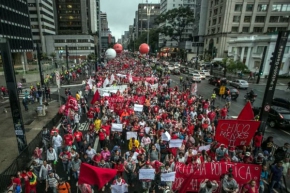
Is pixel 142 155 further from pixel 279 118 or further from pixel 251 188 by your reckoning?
pixel 279 118

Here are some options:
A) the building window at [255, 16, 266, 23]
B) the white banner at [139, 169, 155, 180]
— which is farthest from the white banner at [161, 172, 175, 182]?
the building window at [255, 16, 266, 23]

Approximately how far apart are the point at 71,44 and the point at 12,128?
86.4m

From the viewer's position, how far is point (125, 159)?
881cm

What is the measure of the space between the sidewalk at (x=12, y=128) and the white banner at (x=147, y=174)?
6.77 metres

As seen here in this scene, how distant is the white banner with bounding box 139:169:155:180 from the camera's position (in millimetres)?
7781

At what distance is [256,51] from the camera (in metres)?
48.0

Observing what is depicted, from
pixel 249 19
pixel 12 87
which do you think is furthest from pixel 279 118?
pixel 249 19

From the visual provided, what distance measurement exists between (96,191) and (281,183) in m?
7.62

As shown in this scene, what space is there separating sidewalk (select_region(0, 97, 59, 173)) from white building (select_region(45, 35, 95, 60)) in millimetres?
77706

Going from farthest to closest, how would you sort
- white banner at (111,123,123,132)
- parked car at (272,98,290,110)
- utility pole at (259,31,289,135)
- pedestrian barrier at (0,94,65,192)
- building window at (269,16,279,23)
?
building window at (269,16,279,23) < parked car at (272,98,290,110) < white banner at (111,123,123,132) < utility pole at (259,31,289,135) < pedestrian barrier at (0,94,65,192)

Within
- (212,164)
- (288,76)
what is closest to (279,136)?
(212,164)

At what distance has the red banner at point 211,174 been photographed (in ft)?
23.5

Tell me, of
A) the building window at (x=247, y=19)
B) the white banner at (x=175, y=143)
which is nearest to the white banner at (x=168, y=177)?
the white banner at (x=175, y=143)

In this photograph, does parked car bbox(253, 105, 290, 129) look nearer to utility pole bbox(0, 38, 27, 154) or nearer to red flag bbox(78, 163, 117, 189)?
red flag bbox(78, 163, 117, 189)
